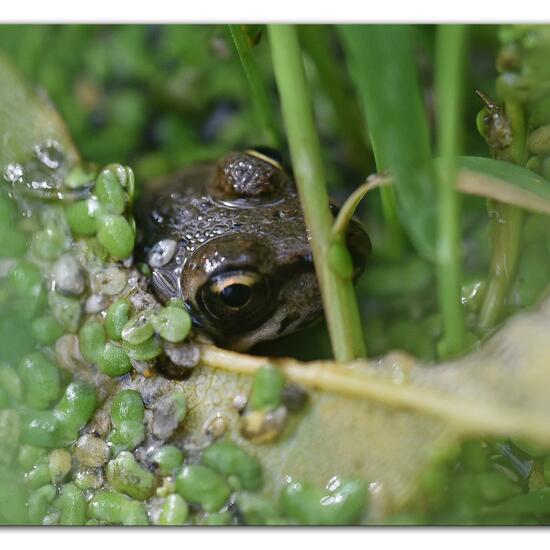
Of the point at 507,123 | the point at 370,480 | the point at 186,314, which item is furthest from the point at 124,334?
the point at 507,123

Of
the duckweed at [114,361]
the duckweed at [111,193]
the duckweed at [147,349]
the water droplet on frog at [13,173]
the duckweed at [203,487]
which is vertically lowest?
the duckweed at [203,487]

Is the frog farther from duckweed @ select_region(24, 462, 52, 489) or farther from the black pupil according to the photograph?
duckweed @ select_region(24, 462, 52, 489)

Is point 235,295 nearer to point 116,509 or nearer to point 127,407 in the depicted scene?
point 127,407

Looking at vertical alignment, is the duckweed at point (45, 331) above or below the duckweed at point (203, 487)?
above

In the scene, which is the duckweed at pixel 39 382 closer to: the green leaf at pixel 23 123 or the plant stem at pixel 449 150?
the green leaf at pixel 23 123

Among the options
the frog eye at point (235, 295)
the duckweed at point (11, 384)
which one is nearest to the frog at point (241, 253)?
the frog eye at point (235, 295)

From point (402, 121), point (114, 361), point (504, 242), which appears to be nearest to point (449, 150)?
point (402, 121)

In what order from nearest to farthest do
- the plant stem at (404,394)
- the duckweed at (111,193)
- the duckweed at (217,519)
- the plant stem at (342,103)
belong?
the plant stem at (404,394) < the duckweed at (217,519) < the duckweed at (111,193) < the plant stem at (342,103)
